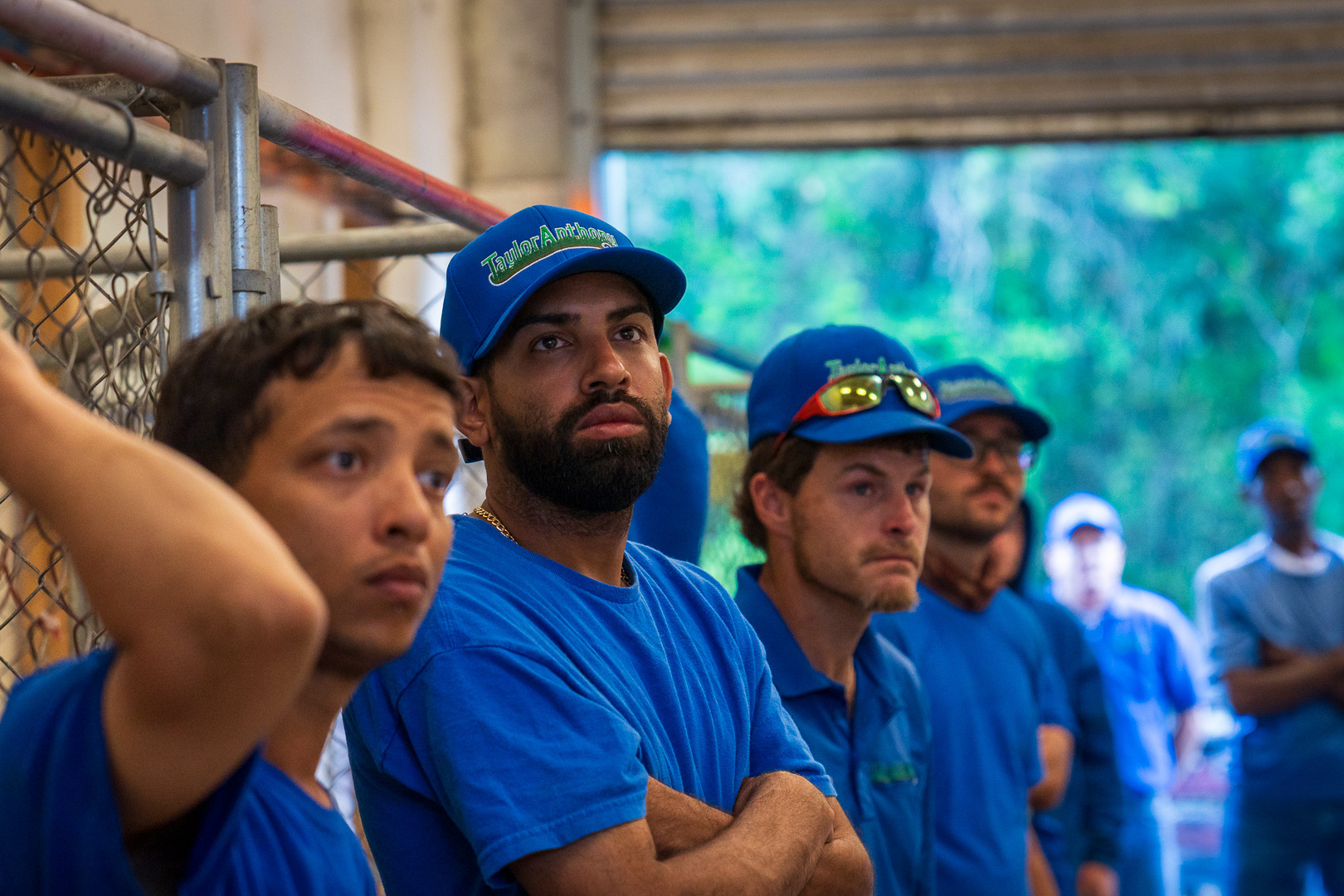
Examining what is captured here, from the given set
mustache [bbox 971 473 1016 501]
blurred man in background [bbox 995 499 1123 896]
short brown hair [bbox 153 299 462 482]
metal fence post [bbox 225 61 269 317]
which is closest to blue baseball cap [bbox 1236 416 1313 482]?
blurred man in background [bbox 995 499 1123 896]

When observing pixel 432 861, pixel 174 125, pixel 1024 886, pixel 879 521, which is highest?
pixel 174 125

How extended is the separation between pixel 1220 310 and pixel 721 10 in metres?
10.2

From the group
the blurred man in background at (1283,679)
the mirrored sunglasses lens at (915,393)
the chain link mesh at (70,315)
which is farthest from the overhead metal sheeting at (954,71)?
the mirrored sunglasses lens at (915,393)

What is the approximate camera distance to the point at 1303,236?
1364cm

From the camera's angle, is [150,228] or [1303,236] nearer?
[150,228]

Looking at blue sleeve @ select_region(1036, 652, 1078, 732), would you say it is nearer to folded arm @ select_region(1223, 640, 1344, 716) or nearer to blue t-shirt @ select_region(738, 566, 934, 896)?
blue t-shirt @ select_region(738, 566, 934, 896)

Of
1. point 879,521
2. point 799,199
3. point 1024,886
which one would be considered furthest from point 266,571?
point 799,199

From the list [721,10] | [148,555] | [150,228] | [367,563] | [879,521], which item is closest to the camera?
[148,555]

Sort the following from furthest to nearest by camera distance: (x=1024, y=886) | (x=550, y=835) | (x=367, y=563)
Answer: (x=1024, y=886)
(x=550, y=835)
(x=367, y=563)

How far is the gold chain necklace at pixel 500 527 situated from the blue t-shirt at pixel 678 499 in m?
0.62

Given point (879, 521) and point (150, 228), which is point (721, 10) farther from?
point (150, 228)

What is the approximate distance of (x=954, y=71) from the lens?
209 inches

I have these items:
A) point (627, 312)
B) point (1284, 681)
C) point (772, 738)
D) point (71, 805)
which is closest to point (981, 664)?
point (772, 738)

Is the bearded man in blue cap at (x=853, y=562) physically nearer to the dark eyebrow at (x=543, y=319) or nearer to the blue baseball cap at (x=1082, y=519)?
the dark eyebrow at (x=543, y=319)
